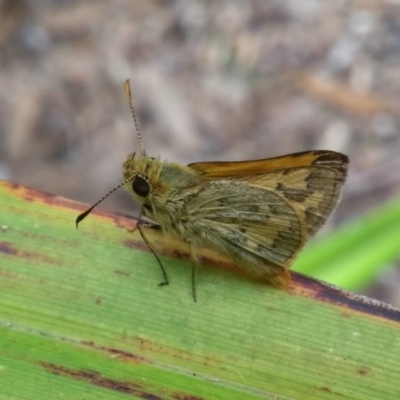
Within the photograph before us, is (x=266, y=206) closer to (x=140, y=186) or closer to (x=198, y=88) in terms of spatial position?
(x=140, y=186)

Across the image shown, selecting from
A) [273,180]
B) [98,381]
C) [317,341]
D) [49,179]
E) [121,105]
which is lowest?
[49,179]

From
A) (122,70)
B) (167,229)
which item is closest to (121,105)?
(122,70)

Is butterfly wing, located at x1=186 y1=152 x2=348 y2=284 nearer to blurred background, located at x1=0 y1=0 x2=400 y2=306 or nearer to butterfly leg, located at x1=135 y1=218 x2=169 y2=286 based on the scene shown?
butterfly leg, located at x1=135 y1=218 x2=169 y2=286

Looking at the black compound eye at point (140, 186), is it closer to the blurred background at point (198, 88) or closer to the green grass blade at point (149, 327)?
the green grass blade at point (149, 327)

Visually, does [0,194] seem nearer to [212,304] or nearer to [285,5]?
[212,304]

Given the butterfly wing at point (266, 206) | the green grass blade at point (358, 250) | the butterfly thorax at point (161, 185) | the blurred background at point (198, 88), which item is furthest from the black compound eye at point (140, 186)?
the blurred background at point (198, 88)

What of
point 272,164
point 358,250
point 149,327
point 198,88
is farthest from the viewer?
point 198,88

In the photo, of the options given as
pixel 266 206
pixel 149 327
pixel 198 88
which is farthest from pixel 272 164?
pixel 198 88
